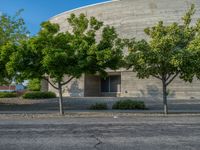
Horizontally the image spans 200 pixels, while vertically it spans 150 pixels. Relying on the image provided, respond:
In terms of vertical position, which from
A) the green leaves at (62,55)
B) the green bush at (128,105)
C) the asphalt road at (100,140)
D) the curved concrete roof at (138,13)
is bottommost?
the asphalt road at (100,140)

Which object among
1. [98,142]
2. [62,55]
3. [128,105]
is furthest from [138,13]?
[98,142]

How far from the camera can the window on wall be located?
40156 mm

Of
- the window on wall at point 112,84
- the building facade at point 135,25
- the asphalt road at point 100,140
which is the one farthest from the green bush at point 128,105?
the window on wall at point 112,84

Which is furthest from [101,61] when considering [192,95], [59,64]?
[192,95]

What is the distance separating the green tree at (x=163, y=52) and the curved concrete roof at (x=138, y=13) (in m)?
16.3

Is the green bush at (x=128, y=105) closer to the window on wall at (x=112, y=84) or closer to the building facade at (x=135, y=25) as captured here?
the building facade at (x=135, y=25)

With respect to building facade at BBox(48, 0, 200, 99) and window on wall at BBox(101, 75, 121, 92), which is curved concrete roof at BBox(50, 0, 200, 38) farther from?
window on wall at BBox(101, 75, 121, 92)

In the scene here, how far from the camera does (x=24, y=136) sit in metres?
11.0

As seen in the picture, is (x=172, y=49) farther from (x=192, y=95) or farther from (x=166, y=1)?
(x=166, y=1)

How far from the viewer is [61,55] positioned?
18984 mm

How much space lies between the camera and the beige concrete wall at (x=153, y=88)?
35.5 m

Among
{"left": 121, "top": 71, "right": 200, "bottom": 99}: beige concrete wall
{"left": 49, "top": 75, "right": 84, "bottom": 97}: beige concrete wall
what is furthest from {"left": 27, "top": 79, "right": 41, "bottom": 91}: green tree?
{"left": 121, "top": 71, "right": 200, "bottom": 99}: beige concrete wall

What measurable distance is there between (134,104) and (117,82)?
15.5 meters

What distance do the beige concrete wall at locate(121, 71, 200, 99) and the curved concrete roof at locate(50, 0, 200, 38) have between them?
16.2ft
